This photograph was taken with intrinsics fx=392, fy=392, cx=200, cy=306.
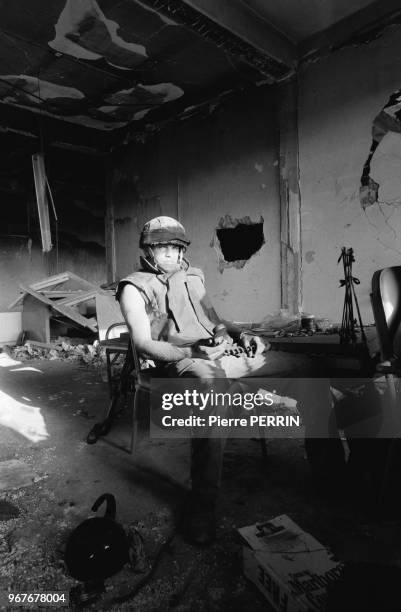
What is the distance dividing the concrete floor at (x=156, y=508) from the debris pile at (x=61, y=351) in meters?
2.60

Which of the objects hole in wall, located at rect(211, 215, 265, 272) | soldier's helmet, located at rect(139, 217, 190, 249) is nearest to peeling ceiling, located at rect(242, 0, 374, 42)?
hole in wall, located at rect(211, 215, 265, 272)

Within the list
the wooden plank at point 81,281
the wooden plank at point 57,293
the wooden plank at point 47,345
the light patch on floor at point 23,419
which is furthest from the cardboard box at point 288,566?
the wooden plank at point 81,281

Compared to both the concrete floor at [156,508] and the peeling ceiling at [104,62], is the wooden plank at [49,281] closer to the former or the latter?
the peeling ceiling at [104,62]

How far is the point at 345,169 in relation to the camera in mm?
5043

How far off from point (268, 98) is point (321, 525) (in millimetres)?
5862

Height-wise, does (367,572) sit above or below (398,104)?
below

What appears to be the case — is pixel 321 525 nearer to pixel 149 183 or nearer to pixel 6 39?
pixel 6 39

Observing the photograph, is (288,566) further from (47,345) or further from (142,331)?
(47,345)

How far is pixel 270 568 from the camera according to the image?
4.65 ft

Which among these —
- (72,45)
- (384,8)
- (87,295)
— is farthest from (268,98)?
(87,295)

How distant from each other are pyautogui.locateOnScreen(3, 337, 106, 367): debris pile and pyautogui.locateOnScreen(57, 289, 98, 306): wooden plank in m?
0.71

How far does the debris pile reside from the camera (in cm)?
607

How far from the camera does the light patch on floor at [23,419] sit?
10.4ft

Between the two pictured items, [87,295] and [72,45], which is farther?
[87,295]
